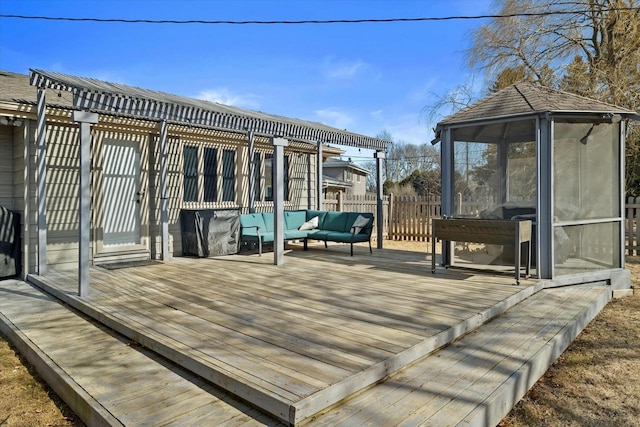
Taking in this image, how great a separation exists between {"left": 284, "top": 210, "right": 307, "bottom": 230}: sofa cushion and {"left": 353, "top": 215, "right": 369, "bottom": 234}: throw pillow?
1603mm

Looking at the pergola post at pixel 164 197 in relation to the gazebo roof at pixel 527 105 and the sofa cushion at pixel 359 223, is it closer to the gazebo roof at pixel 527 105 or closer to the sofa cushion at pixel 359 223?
the sofa cushion at pixel 359 223

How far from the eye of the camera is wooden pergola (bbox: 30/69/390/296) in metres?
4.46

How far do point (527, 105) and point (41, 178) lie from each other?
6614mm

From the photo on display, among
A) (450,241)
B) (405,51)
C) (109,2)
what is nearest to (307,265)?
(450,241)

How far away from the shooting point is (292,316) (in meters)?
3.64

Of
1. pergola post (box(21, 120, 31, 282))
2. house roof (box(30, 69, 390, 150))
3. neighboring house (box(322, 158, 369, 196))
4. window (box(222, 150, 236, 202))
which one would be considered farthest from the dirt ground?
neighboring house (box(322, 158, 369, 196))

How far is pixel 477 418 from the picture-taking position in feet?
6.88

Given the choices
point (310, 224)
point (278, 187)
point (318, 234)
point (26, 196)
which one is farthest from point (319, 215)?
point (26, 196)

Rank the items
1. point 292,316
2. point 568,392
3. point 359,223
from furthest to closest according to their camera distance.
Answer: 1. point 359,223
2. point 292,316
3. point 568,392

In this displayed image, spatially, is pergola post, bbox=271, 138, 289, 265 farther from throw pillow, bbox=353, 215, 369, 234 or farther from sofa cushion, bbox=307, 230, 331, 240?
throw pillow, bbox=353, 215, 369, 234

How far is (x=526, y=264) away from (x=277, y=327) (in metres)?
3.56

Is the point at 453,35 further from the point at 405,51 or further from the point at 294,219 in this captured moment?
the point at 294,219

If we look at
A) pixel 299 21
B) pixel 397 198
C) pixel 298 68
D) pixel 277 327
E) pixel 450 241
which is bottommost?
pixel 277 327

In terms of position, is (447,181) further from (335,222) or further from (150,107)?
(150,107)
